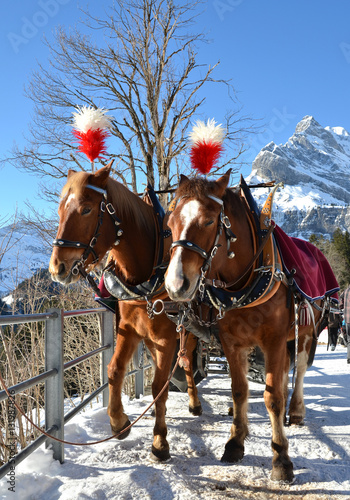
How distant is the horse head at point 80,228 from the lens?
268cm

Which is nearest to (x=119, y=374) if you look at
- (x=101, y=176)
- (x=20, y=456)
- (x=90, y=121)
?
(x=20, y=456)

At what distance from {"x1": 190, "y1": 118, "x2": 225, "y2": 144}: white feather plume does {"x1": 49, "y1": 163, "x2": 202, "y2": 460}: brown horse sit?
0.70 metres

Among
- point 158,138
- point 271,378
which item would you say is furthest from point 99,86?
point 271,378

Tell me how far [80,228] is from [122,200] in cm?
49

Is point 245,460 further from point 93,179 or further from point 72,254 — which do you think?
point 93,179

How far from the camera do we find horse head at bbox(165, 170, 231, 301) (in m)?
2.26

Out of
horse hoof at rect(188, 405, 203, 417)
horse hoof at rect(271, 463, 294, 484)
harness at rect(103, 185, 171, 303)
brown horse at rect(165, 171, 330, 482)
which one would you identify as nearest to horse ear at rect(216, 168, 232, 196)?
brown horse at rect(165, 171, 330, 482)

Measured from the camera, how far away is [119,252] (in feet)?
10.4

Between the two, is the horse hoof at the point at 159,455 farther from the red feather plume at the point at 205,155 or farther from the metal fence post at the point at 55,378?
the red feather plume at the point at 205,155

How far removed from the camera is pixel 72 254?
2701 millimetres

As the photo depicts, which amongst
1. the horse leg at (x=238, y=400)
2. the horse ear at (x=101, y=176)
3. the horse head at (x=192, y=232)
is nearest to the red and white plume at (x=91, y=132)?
the horse ear at (x=101, y=176)

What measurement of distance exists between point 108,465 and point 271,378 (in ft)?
4.30

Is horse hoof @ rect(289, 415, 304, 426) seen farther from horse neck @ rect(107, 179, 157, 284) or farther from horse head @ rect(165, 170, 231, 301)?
horse head @ rect(165, 170, 231, 301)

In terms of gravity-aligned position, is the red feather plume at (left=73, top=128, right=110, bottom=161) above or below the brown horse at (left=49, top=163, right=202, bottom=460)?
above
